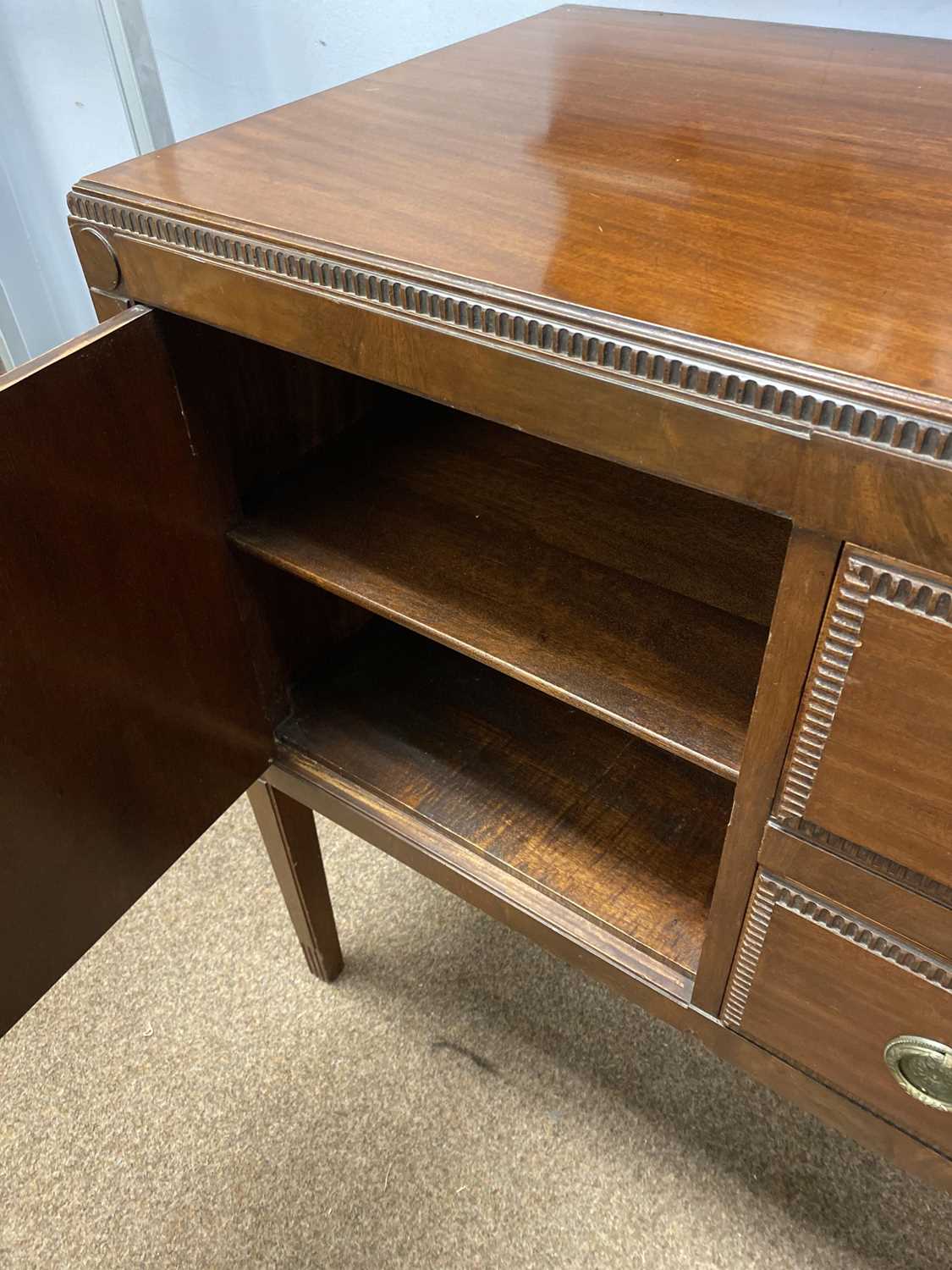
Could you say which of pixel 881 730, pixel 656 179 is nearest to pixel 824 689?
pixel 881 730

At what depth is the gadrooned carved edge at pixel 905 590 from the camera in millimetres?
343

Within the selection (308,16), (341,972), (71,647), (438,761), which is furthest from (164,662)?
(308,16)

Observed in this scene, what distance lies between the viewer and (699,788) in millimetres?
691

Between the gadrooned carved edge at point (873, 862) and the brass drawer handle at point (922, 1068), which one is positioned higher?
the gadrooned carved edge at point (873, 862)

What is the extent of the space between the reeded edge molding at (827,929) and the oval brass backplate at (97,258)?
1.51 feet

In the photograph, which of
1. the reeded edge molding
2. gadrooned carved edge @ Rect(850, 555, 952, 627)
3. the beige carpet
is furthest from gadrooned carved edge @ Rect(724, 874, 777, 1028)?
the beige carpet

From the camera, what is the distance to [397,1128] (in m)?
0.85

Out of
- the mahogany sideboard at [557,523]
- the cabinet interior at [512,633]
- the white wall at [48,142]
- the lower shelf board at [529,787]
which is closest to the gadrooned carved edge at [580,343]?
the mahogany sideboard at [557,523]

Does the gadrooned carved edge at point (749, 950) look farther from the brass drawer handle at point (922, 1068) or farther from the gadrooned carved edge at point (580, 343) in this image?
the gadrooned carved edge at point (580, 343)

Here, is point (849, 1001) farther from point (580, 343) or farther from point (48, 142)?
point (48, 142)

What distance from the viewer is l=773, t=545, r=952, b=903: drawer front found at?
0.35 meters

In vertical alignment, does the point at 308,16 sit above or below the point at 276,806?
above

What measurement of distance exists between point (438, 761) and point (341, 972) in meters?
0.35

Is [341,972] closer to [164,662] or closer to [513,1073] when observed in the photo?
[513,1073]
